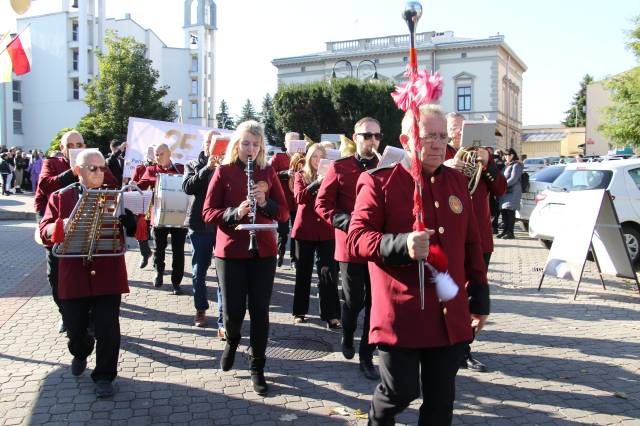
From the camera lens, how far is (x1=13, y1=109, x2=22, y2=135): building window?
2408 inches

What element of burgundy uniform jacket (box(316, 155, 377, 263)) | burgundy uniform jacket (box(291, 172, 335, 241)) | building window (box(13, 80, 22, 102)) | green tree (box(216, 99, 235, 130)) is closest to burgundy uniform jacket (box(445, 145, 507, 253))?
burgundy uniform jacket (box(316, 155, 377, 263))

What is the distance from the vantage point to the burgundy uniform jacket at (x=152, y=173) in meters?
8.50

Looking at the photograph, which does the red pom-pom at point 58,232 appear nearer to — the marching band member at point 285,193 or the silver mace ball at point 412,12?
the silver mace ball at point 412,12

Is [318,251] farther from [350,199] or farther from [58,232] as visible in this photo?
[58,232]

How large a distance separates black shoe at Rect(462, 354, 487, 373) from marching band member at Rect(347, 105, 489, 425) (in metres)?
2.42

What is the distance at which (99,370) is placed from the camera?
473 centimetres

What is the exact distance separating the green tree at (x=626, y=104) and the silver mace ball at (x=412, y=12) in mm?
27002

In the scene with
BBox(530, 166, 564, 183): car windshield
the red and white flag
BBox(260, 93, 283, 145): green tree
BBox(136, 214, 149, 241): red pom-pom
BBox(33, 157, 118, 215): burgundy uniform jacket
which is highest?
BBox(260, 93, 283, 145): green tree

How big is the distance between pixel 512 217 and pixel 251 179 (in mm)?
11408

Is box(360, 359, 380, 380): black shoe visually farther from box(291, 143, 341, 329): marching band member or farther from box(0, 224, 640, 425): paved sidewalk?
box(291, 143, 341, 329): marching band member

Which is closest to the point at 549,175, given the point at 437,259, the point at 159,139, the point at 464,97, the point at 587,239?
the point at 587,239

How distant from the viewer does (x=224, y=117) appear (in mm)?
92250

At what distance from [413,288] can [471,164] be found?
237 centimetres

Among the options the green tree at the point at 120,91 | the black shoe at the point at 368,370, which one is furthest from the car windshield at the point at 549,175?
the green tree at the point at 120,91
